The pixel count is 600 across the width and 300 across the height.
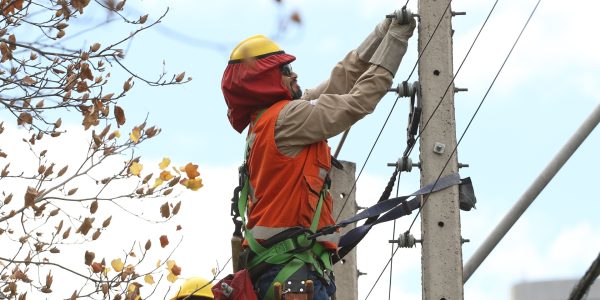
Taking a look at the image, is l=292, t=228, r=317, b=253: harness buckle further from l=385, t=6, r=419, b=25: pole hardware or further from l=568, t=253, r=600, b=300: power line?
l=568, t=253, r=600, b=300: power line

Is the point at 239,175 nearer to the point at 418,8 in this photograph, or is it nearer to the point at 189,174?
the point at 189,174

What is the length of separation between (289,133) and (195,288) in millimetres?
2530

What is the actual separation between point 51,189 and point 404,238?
2.28m

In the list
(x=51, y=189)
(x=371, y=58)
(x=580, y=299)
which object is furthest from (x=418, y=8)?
(x=580, y=299)

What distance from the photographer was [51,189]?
767 cm

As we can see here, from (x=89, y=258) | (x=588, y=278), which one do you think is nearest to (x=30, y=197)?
(x=89, y=258)

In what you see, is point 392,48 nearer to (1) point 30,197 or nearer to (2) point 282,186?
(2) point 282,186

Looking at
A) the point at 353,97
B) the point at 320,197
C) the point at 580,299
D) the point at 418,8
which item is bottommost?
the point at 580,299

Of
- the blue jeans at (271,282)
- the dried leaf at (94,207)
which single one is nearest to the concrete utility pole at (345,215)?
the dried leaf at (94,207)

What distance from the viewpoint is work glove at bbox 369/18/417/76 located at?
6754mm

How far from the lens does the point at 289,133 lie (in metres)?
6.62

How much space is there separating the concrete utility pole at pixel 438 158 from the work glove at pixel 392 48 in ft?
1.53

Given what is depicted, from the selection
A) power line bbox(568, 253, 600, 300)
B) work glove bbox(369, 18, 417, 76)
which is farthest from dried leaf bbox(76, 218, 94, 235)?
power line bbox(568, 253, 600, 300)

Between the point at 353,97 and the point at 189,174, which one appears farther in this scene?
the point at 189,174
